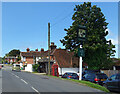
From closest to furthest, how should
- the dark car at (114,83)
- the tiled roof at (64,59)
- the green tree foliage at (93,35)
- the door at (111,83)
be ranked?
1. the dark car at (114,83)
2. the door at (111,83)
3. the green tree foliage at (93,35)
4. the tiled roof at (64,59)

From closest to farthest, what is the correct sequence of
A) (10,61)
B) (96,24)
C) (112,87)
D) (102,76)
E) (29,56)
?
(112,87)
(102,76)
(96,24)
(29,56)
(10,61)

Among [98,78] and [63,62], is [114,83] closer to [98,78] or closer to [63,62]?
[98,78]

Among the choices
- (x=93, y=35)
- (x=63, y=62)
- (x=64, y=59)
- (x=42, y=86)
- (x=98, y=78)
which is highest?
(x=93, y=35)

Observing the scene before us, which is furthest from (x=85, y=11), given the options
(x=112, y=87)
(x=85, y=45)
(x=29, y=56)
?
(x=29, y=56)

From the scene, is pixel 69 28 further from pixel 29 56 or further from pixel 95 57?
pixel 29 56

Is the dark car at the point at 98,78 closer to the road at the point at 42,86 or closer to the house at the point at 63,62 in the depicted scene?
the road at the point at 42,86

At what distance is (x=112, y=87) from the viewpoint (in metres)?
14.1

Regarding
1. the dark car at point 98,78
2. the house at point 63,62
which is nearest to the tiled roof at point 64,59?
the house at point 63,62

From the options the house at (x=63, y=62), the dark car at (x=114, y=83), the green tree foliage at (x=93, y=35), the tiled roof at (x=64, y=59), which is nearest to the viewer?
the dark car at (x=114, y=83)

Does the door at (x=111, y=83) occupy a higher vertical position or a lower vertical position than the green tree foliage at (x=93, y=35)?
lower

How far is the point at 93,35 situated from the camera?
37906 millimetres

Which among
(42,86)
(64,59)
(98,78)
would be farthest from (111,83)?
(64,59)

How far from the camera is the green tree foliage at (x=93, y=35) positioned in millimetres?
38375

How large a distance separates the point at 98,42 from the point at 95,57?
3165mm
